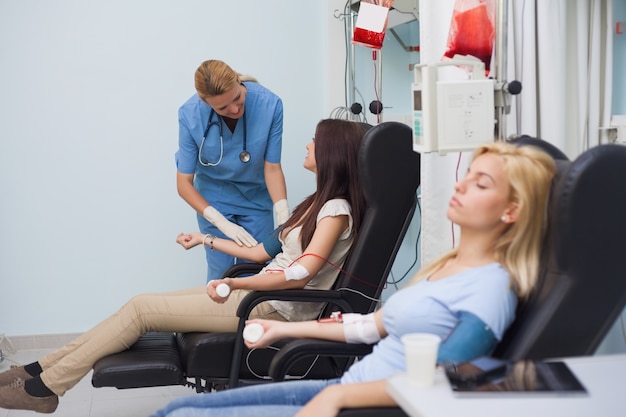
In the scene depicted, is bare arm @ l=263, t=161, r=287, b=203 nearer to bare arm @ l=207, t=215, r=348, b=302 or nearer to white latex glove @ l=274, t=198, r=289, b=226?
white latex glove @ l=274, t=198, r=289, b=226

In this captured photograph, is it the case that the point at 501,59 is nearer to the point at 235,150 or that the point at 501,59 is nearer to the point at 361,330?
the point at 361,330

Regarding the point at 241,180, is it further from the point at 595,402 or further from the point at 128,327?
the point at 595,402

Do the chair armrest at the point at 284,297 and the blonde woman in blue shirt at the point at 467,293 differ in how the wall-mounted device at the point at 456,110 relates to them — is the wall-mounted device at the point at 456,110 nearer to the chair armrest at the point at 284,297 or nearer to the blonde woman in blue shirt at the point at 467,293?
the blonde woman in blue shirt at the point at 467,293

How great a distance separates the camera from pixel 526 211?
1.47 metres

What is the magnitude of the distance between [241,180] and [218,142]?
0.20 metres

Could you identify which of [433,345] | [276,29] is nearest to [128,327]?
[433,345]

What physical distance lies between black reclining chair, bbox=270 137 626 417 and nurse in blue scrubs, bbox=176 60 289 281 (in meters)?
1.73

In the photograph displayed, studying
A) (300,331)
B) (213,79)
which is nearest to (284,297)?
(300,331)

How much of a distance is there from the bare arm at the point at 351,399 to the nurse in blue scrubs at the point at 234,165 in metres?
1.67

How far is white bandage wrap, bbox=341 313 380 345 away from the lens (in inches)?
71.7

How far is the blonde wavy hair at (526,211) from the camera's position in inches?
58.1

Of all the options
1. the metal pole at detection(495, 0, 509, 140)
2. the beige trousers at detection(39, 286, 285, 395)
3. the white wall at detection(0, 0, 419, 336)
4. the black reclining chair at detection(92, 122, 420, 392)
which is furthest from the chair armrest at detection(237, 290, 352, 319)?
the white wall at detection(0, 0, 419, 336)

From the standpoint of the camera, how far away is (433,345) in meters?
1.17

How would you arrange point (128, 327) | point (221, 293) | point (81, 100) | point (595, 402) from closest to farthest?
point (595, 402), point (221, 293), point (128, 327), point (81, 100)
